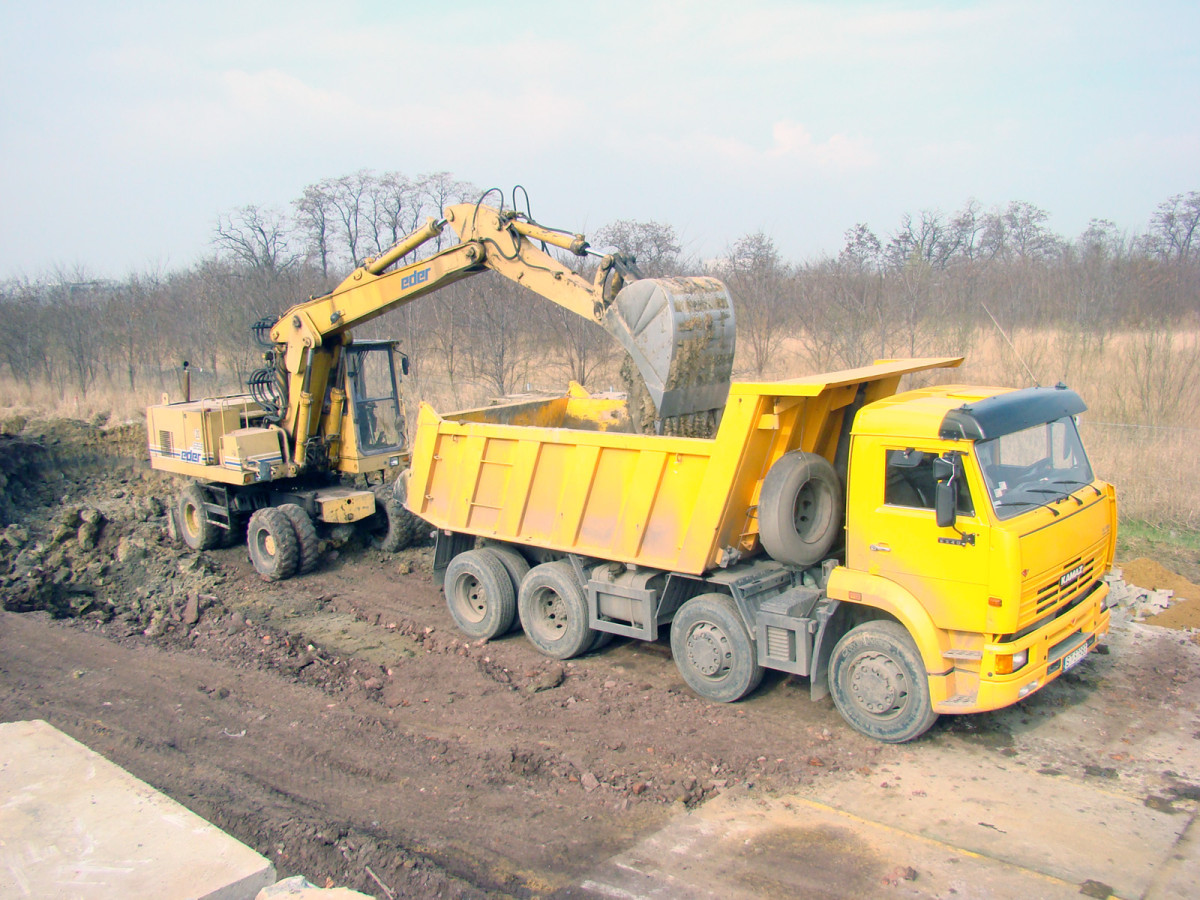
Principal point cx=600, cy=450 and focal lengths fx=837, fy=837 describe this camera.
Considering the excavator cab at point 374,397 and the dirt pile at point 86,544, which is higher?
the excavator cab at point 374,397

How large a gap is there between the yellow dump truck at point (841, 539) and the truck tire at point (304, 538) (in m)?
3.40

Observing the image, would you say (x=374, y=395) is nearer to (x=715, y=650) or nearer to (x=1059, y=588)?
(x=715, y=650)

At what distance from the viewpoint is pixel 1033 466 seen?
5.70 metres

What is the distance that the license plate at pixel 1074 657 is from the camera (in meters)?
5.65

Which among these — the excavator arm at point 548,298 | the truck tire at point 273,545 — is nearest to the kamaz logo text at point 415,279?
the excavator arm at point 548,298

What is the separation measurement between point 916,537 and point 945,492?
41cm

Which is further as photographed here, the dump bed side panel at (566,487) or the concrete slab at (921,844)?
the dump bed side panel at (566,487)

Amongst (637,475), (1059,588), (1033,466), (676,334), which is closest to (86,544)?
(637,475)

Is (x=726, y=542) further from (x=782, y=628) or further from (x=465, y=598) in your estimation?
(x=465, y=598)

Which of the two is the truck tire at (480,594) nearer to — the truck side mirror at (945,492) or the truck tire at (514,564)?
the truck tire at (514,564)

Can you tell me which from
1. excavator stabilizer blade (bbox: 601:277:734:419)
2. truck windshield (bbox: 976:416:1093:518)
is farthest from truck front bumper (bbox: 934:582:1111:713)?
excavator stabilizer blade (bbox: 601:277:734:419)

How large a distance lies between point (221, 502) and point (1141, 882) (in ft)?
34.5

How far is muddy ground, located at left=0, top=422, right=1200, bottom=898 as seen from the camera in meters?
4.85

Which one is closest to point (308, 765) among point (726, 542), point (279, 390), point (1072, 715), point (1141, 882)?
point (726, 542)
